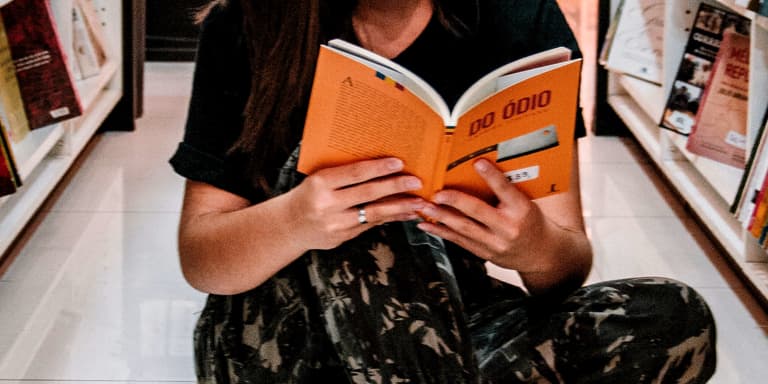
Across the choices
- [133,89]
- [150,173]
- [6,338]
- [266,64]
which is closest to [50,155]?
[150,173]

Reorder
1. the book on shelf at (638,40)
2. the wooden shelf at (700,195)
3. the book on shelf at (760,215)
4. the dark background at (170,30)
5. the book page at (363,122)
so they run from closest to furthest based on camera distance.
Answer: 1. the book page at (363,122)
2. the book on shelf at (760,215)
3. the wooden shelf at (700,195)
4. the book on shelf at (638,40)
5. the dark background at (170,30)

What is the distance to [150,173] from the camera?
6.92 feet

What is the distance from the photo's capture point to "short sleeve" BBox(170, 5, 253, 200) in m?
0.91

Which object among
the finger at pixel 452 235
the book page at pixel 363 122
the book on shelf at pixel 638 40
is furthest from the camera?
the book on shelf at pixel 638 40

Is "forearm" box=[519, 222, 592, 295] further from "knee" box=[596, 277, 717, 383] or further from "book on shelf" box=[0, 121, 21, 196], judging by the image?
"book on shelf" box=[0, 121, 21, 196]

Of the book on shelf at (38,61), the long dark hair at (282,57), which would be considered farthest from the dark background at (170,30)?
the long dark hair at (282,57)

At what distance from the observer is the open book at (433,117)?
71cm

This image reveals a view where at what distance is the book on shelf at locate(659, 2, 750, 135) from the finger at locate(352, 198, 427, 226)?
121 cm

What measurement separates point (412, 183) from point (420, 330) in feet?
0.54

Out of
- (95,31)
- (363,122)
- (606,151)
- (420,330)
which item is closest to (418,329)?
(420,330)

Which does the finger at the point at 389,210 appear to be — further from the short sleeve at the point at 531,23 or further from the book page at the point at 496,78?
the short sleeve at the point at 531,23

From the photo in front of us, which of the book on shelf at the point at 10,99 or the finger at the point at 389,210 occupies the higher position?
the finger at the point at 389,210

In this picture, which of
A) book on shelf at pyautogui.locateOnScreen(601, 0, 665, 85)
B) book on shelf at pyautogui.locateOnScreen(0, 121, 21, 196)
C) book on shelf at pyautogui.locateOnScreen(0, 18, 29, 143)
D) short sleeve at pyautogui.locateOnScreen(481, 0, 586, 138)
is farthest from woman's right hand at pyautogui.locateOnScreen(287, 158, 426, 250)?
book on shelf at pyautogui.locateOnScreen(601, 0, 665, 85)

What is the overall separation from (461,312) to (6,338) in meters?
0.95
